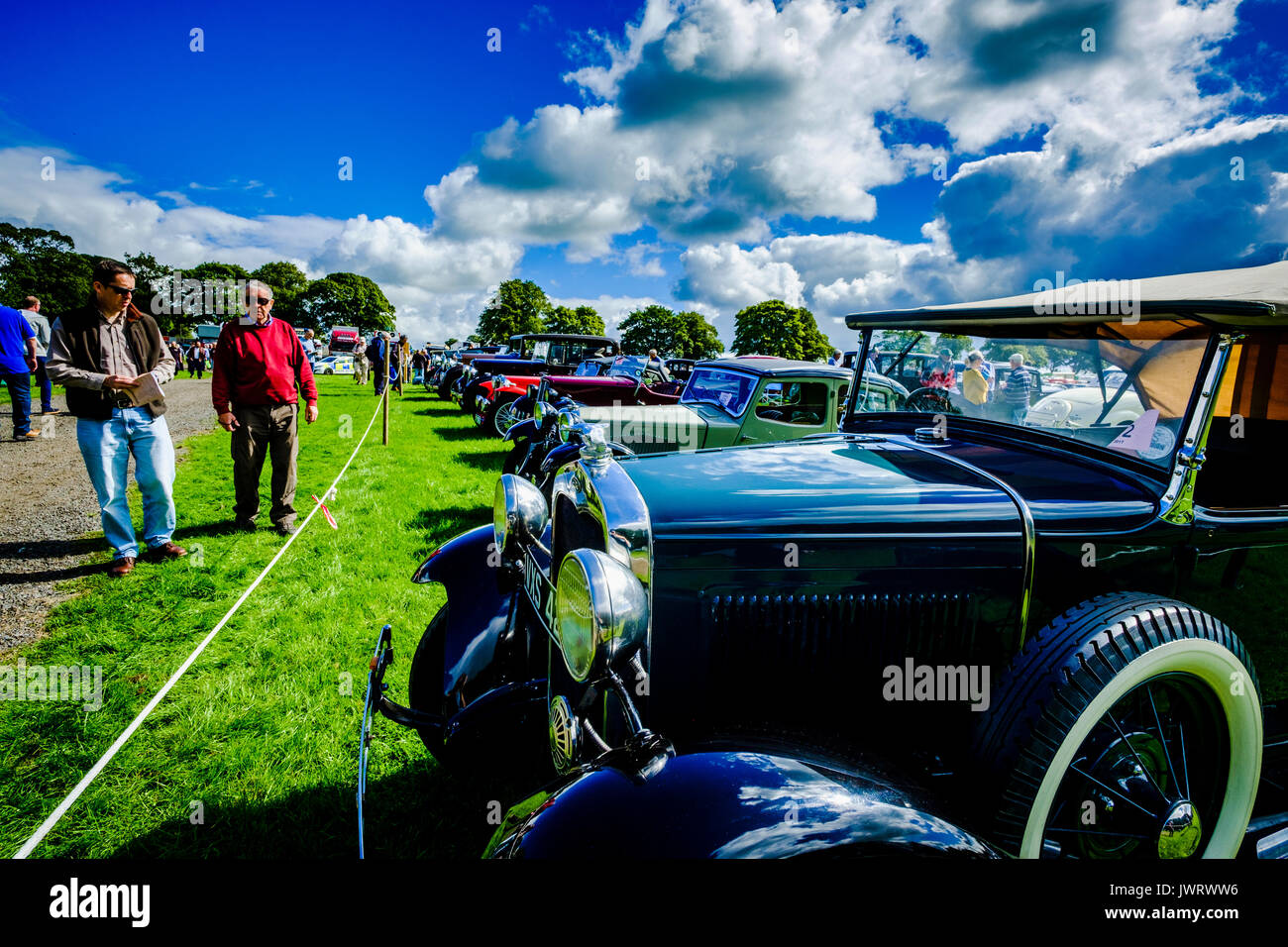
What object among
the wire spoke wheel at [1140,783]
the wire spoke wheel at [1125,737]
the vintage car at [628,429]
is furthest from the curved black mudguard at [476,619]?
the wire spoke wheel at [1140,783]

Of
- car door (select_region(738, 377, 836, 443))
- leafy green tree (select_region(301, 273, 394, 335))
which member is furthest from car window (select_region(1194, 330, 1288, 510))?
leafy green tree (select_region(301, 273, 394, 335))

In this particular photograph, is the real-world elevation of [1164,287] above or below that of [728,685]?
above

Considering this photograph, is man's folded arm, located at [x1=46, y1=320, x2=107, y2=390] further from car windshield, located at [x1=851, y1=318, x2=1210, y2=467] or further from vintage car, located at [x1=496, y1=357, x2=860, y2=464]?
car windshield, located at [x1=851, y1=318, x2=1210, y2=467]

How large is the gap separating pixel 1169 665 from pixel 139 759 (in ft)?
13.0

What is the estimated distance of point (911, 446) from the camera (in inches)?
102

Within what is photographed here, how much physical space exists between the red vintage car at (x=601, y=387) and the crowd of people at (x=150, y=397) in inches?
172

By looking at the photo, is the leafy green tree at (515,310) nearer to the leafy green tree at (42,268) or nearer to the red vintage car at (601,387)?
the leafy green tree at (42,268)

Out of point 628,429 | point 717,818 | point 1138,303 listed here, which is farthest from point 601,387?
point 717,818

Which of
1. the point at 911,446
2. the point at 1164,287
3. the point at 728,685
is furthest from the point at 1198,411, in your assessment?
Result: the point at 728,685

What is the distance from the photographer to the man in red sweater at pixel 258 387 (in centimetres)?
501

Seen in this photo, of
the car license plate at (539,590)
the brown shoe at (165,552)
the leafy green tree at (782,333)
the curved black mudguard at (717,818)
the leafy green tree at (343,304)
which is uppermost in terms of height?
the leafy green tree at (343,304)

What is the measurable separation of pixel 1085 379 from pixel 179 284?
3346 inches
